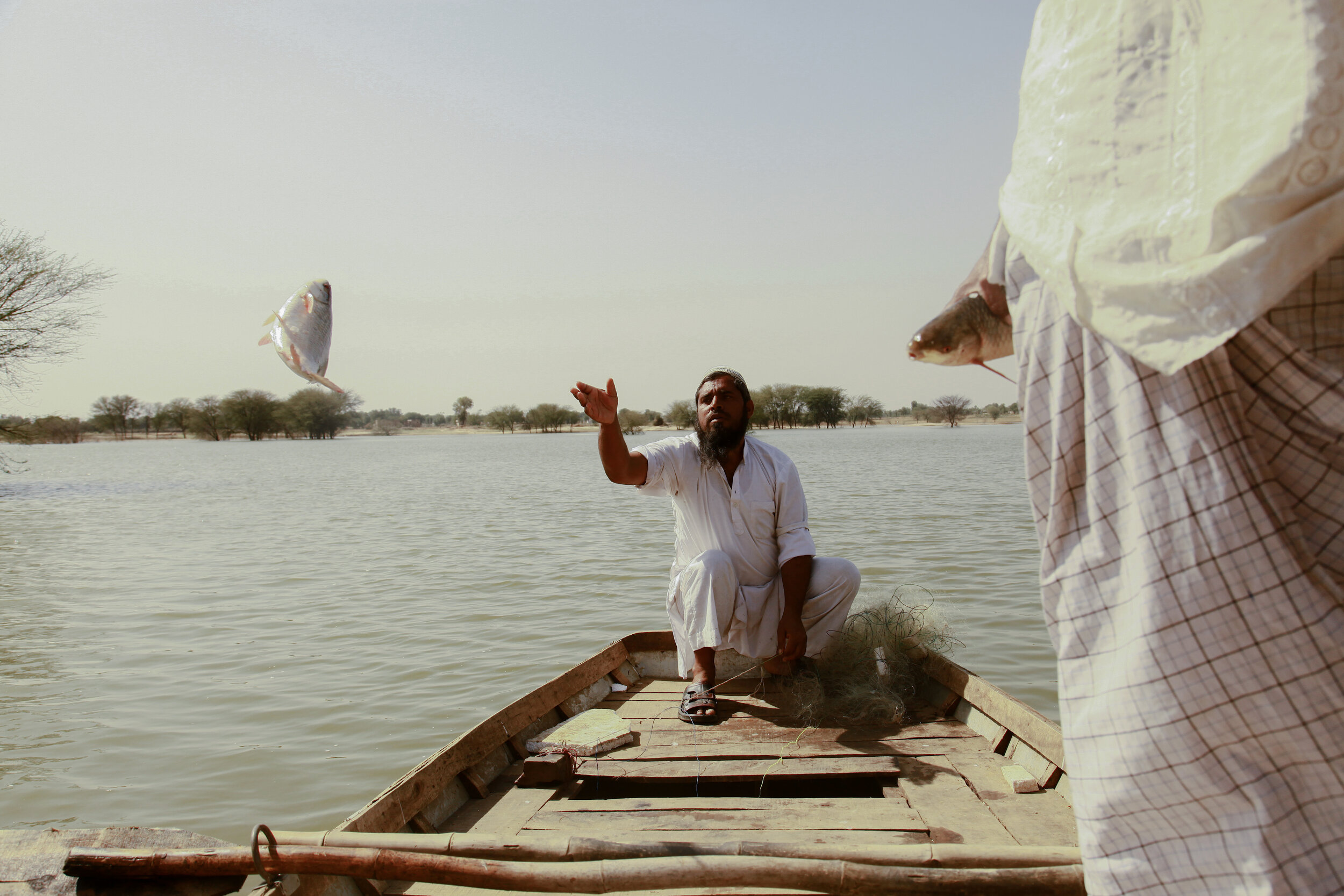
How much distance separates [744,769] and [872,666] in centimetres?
107

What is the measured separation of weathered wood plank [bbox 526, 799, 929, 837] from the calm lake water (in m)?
1.76

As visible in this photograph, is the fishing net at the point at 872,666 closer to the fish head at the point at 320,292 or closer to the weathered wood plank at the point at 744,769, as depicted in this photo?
the weathered wood plank at the point at 744,769

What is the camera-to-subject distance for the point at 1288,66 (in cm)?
109

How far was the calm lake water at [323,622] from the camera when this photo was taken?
4395mm

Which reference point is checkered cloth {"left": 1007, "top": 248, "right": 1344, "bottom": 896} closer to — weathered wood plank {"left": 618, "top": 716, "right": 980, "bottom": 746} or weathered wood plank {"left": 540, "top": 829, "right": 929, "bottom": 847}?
weathered wood plank {"left": 540, "top": 829, "right": 929, "bottom": 847}

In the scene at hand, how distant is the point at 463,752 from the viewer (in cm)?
304

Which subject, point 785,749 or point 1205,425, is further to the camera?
point 785,749

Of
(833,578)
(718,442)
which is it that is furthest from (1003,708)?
(718,442)

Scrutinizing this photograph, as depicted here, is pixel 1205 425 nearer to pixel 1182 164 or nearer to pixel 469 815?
pixel 1182 164

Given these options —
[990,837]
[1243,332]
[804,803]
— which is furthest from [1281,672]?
[804,803]

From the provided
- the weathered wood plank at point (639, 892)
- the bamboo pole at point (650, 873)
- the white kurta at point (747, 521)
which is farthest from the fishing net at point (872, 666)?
the bamboo pole at point (650, 873)

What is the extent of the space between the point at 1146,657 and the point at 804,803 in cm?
177

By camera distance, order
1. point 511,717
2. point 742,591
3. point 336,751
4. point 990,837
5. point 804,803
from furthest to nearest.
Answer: point 336,751 → point 742,591 → point 511,717 → point 804,803 → point 990,837

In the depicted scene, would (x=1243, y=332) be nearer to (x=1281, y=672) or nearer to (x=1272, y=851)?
(x=1281, y=672)
